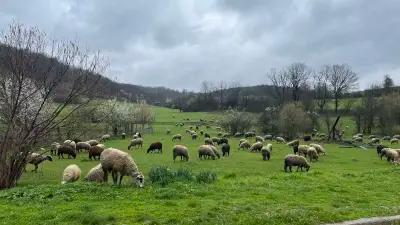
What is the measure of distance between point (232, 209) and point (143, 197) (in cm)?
312

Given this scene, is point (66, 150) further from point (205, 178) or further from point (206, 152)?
point (205, 178)

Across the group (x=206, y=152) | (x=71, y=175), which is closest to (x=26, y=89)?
(x=71, y=175)

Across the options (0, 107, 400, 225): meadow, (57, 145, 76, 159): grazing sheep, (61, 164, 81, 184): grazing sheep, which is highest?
(0, 107, 400, 225): meadow

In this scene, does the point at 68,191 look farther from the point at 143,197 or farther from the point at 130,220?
the point at 130,220

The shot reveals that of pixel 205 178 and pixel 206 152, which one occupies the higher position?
pixel 205 178

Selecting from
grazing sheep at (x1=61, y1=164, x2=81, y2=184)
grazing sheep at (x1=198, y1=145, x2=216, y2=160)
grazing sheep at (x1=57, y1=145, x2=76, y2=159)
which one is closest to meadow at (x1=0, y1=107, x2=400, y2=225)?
grazing sheep at (x1=61, y1=164, x2=81, y2=184)

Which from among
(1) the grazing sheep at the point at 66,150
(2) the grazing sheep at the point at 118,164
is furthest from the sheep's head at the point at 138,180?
(1) the grazing sheep at the point at 66,150

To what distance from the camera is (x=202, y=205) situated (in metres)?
13.0

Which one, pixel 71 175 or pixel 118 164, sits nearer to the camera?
pixel 118 164

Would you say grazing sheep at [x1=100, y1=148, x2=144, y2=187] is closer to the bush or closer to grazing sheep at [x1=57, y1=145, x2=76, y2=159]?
the bush

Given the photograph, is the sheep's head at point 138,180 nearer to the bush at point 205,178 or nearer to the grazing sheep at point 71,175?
the bush at point 205,178

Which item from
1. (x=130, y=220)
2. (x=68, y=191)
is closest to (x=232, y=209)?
(x=130, y=220)

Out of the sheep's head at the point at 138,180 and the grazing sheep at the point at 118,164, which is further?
the grazing sheep at the point at 118,164

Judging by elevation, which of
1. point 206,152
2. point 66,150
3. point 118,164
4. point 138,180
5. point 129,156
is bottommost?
point 66,150
